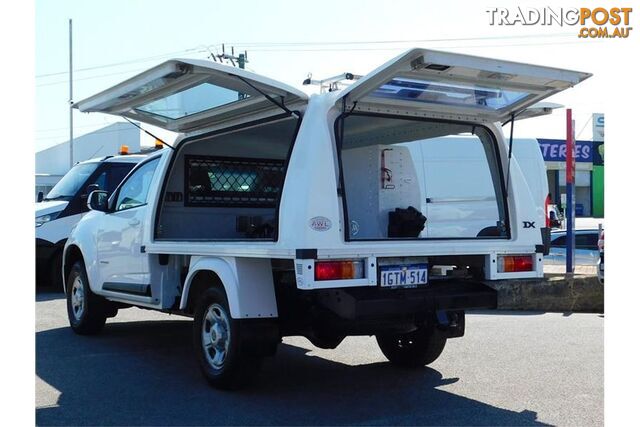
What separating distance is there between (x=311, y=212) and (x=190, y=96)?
1.87m

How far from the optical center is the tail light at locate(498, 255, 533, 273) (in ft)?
20.0

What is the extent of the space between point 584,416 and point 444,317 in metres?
1.21

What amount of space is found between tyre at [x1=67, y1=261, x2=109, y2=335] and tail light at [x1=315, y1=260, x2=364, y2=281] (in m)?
4.18

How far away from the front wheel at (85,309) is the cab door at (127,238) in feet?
1.46

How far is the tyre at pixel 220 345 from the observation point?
575 centimetres


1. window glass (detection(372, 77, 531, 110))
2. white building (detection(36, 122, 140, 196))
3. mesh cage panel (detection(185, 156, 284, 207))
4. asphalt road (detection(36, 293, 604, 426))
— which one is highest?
white building (detection(36, 122, 140, 196))

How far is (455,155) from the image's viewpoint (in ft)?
40.4

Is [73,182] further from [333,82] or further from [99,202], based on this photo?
[333,82]

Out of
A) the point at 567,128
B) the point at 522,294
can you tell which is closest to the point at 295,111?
the point at 522,294

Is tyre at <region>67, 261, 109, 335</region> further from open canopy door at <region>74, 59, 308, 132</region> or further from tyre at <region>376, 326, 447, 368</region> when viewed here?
tyre at <region>376, 326, 447, 368</region>

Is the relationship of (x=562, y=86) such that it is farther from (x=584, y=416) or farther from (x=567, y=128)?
(x=567, y=128)

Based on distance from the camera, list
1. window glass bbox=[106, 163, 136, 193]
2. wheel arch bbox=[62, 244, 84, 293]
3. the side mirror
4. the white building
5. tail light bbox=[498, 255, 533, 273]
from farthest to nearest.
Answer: the white building, window glass bbox=[106, 163, 136, 193], wheel arch bbox=[62, 244, 84, 293], the side mirror, tail light bbox=[498, 255, 533, 273]

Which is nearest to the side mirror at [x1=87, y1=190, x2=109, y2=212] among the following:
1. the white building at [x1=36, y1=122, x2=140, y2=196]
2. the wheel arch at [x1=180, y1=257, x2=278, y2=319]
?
the wheel arch at [x1=180, y1=257, x2=278, y2=319]

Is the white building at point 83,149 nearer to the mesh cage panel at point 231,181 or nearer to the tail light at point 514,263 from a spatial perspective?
the mesh cage panel at point 231,181
